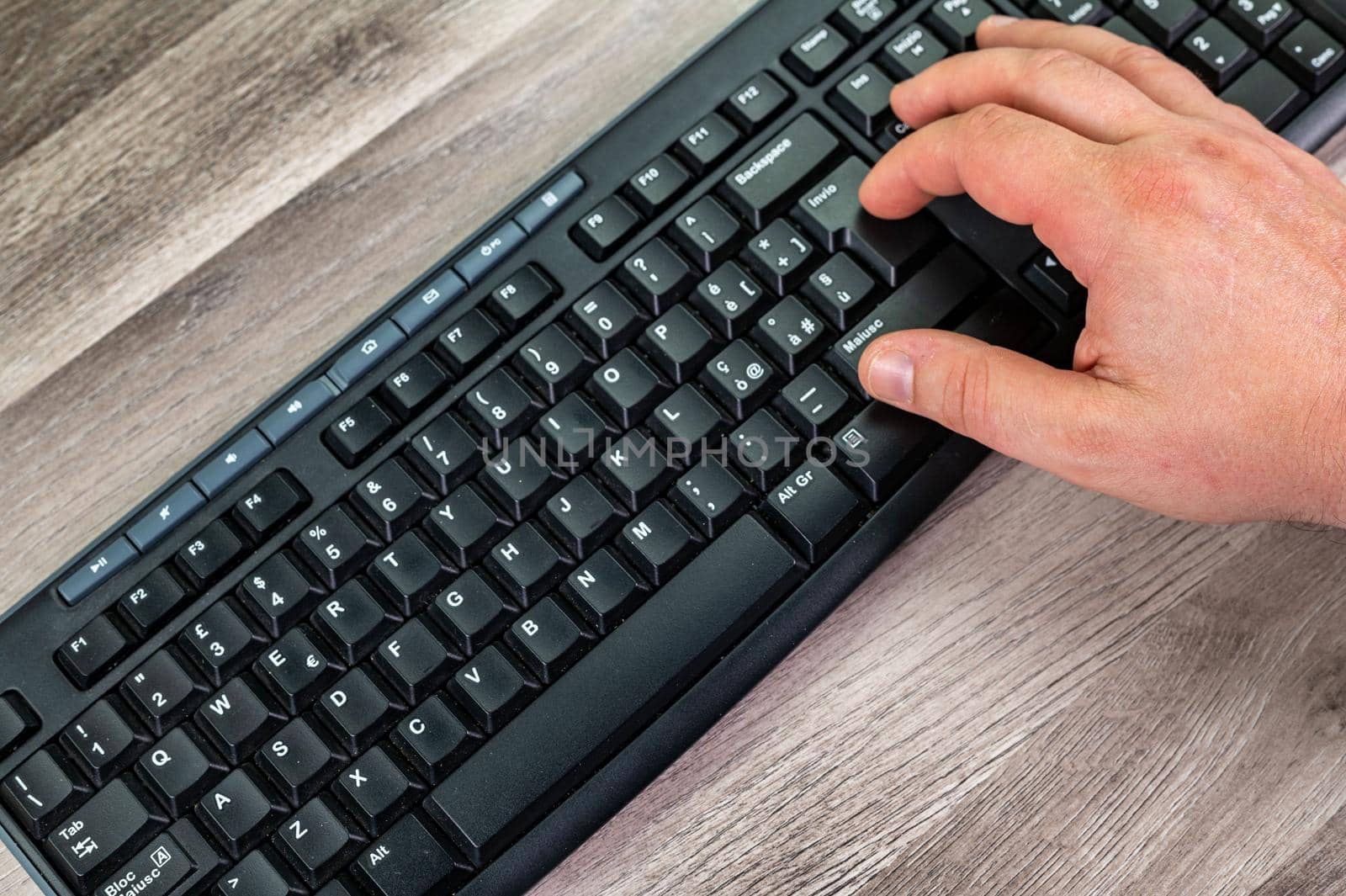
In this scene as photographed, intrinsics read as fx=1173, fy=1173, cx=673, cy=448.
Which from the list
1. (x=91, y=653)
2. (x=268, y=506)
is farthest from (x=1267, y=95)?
(x=91, y=653)

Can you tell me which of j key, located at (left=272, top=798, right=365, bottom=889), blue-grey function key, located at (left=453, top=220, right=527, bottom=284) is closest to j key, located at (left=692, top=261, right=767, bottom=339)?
blue-grey function key, located at (left=453, top=220, right=527, bottom=284)

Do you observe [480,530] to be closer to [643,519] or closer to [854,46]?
[643,519]

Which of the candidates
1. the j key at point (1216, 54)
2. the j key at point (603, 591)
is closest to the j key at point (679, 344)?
the j key at point (603, 591)

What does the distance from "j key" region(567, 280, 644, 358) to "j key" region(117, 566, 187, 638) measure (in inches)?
9.5

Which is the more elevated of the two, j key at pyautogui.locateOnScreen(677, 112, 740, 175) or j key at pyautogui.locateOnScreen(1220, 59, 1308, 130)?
j key at pyautogui.locateOnScreen(677, 112, 740, 175)

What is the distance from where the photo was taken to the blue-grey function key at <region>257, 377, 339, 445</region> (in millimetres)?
608

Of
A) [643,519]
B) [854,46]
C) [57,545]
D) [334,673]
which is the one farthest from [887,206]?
[57,545]

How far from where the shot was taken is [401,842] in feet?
1.81

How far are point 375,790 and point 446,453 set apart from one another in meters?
0.17

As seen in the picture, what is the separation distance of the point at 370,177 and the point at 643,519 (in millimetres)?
282

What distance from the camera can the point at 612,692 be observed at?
1.89 ft

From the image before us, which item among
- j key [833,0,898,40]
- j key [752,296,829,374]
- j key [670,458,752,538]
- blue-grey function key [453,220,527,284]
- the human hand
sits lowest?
the human hand

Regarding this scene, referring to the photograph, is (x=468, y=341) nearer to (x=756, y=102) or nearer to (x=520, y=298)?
(x=520, y=298)

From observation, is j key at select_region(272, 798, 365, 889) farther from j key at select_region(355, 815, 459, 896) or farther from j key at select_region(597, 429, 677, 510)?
j key at select_region(597, 429, 677, 510)
